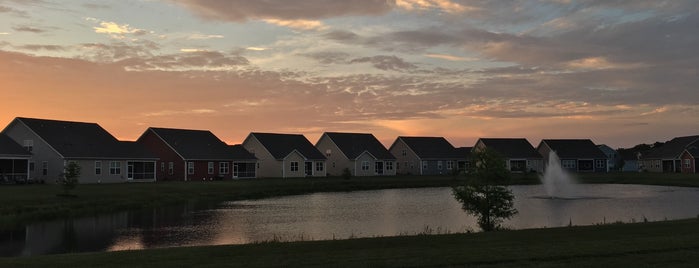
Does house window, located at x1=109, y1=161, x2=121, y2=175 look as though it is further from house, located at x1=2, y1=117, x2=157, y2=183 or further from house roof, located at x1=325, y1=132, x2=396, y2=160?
→ house roof, located at x1=325, y1=132, x2=396, y2=160

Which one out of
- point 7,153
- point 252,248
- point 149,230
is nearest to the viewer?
point 252,248

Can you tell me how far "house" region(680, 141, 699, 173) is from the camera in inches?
3932

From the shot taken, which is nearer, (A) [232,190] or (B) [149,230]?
(B) [149,230]

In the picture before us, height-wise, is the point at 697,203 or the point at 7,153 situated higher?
the point at 7,153

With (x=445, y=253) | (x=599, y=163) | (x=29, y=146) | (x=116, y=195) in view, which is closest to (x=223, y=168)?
(x=29, y=146)

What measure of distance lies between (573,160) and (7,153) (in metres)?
95.3

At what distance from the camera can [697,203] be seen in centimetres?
4309

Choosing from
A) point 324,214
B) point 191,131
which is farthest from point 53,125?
point 324,214

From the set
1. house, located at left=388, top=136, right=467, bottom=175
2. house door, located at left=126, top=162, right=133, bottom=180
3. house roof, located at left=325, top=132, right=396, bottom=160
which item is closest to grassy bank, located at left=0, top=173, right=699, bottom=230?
house door, located at left=126, top=162, right=133, bottom=180

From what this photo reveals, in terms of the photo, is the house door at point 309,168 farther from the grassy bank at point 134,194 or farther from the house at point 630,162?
the house at point 630,162

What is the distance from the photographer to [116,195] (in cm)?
4650

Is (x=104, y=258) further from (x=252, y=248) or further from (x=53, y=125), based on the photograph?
(x=53, y=125)

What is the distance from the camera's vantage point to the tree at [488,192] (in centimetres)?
2712

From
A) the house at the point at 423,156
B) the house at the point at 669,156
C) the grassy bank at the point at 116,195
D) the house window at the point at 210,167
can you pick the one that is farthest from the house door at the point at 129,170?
the house at the point at 669,156
